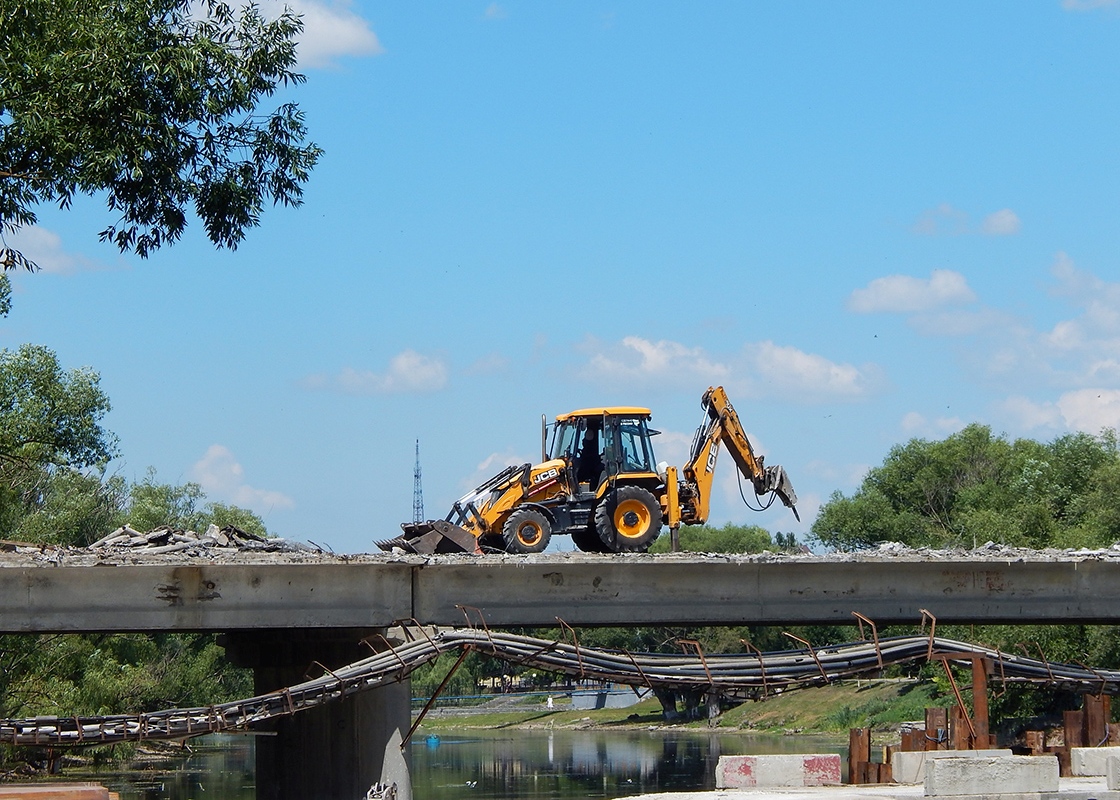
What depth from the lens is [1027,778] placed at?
15672mm

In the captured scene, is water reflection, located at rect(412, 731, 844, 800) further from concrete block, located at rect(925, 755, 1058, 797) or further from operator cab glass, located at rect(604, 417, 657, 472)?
concrete block, located at rect(925, 755, 1058, 797)

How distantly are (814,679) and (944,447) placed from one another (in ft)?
225

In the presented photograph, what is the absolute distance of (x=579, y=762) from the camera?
57.3 m

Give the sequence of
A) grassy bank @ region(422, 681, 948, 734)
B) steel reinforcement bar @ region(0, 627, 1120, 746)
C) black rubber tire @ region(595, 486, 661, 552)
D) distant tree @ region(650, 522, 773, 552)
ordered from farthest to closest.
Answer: distant tree @ region(650, 522, 773, 552), grassy bank @ region(422, 681, 948, 734), black rubber tire @ region(595, 486, 661, 552), steel reinforcement bar @ region(0, 627, 1120, 746)

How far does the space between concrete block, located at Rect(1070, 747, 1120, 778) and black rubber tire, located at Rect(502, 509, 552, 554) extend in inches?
424

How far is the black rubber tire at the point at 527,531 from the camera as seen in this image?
26.5 metres

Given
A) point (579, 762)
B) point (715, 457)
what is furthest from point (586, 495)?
point (579, 762)

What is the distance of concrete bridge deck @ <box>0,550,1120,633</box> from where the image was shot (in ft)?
58.7

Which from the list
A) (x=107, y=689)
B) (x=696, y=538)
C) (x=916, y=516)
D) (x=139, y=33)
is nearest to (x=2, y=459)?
(x=107, y=689)

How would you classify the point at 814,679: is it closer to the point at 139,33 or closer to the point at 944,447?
the point at 139,33

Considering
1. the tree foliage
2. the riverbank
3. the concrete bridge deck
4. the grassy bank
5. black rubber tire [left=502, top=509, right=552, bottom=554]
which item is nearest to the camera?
the concrete bridge deck

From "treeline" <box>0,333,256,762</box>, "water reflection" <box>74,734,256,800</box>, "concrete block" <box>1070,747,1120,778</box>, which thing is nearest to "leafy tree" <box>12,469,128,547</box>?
"treeline" <box>0,333,256,762</box>

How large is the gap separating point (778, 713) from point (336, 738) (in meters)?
59.6

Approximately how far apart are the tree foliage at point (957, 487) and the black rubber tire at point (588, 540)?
1151 inches
